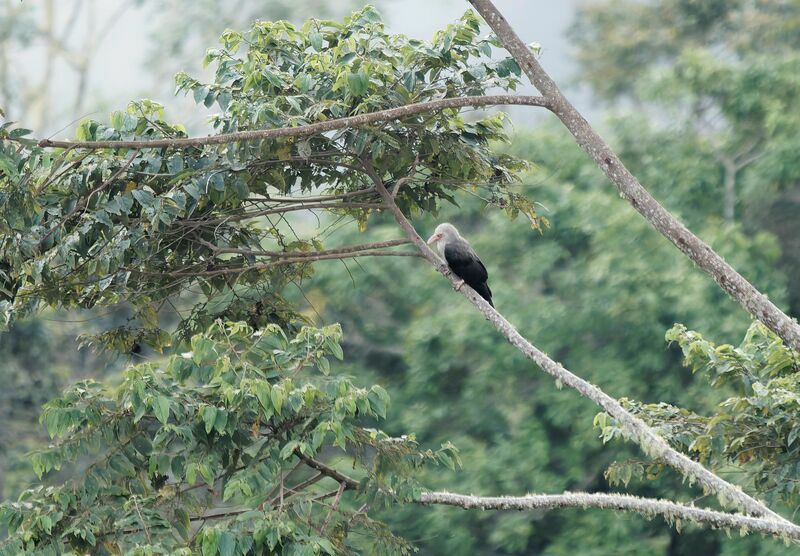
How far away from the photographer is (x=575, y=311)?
11.6 metres

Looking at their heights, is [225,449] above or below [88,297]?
below

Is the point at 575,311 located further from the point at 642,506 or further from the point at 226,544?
the point at 226,544

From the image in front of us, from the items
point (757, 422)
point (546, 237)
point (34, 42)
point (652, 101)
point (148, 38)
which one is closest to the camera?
point (757, 422)

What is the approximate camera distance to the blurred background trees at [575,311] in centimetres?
1085

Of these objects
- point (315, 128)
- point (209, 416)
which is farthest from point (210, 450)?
point (315, 128)

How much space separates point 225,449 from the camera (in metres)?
5.40

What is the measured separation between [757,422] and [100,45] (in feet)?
63.6

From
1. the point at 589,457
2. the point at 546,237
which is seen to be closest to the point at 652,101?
the point at 546,237

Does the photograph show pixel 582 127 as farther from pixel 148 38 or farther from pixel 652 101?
pixel 148 38

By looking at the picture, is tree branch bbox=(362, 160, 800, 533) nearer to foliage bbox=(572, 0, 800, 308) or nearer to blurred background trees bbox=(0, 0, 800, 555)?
blurred background trees bbox=(0, 0, 800, 555)

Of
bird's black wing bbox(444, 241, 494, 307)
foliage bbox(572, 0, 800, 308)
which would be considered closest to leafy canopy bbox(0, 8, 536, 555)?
bird's black wing bbox(444, 241, 494, 307)

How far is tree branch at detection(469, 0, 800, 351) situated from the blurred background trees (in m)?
4.00

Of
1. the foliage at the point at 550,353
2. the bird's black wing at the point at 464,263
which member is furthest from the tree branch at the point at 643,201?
the foliage at the point at 550,353

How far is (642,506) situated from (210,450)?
1.84 m
